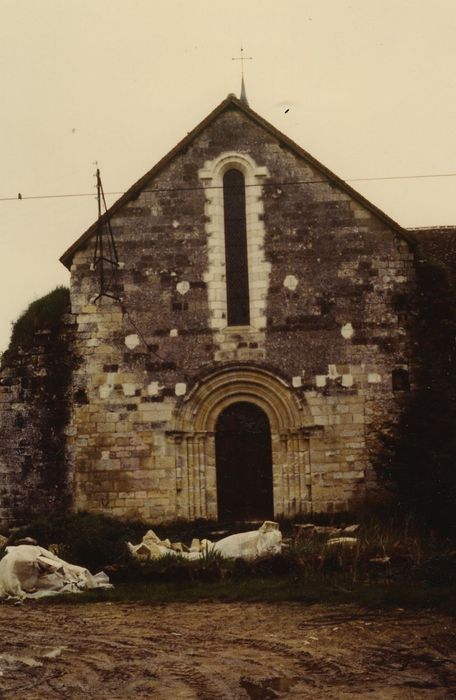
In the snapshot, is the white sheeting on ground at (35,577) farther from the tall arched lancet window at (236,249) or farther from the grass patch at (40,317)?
the tall arched lancet window at (236,249)

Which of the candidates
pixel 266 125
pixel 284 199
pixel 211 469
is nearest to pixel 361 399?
pixel 211 469

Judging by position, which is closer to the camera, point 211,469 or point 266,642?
point 266,642

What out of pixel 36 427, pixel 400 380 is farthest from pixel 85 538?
pixel 400 380

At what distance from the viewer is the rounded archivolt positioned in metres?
18.4

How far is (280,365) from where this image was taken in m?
18.5

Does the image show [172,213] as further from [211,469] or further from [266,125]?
[211,469]

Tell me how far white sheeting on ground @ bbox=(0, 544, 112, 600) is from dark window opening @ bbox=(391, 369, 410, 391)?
7.88 m

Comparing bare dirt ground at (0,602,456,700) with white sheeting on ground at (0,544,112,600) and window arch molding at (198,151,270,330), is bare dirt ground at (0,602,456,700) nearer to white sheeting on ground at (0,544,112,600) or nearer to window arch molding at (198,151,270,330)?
white sheeting on ground at (0,544,112,600)

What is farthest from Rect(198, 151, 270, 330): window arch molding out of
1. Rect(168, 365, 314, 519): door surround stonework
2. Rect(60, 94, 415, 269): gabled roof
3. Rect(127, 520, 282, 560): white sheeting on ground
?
Rect(127, 520, 282, 560): white sheeting on ground

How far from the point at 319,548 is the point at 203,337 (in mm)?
6197

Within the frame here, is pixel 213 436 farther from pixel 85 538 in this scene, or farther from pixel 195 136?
pixel 195 136

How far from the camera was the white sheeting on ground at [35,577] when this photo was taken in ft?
42.1

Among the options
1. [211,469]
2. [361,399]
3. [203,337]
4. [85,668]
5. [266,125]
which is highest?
[266,125]

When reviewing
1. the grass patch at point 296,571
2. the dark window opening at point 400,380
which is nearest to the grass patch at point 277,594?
the grass patch at point 296,571
